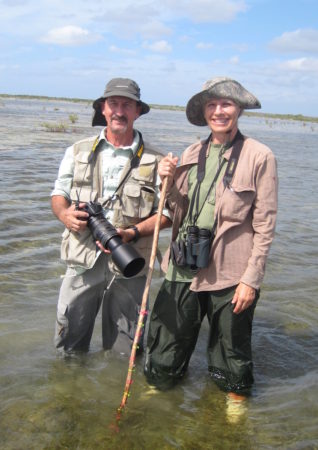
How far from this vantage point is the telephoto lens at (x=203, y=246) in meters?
3.61

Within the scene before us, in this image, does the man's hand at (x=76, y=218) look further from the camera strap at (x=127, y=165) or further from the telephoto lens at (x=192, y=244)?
the telephoto lens at (x=192, y=244)

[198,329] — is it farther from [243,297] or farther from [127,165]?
[127,165]

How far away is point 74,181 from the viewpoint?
4.05 m

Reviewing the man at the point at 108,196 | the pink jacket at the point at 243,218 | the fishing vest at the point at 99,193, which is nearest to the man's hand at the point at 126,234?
the man at the point at 108,196

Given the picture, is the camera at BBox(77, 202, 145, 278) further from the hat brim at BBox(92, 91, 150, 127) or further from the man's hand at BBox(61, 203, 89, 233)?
the hat brim at BBox(92, 91, 150, 127)

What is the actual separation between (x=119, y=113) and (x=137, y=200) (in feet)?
2.27

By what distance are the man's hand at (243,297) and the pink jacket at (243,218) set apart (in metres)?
0.04

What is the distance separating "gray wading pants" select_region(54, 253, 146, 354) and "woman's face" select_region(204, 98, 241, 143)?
1365 millimetres

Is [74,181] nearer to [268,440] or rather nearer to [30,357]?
[30,357]

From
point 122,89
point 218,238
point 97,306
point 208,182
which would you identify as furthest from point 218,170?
point 97,306

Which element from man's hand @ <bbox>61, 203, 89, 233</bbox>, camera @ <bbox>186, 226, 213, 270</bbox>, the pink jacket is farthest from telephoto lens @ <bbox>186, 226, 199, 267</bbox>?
man's hand @ <bbox>61, 203, 89, 233</bbox>

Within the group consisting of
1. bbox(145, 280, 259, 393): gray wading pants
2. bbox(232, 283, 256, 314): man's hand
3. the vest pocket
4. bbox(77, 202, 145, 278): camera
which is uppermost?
the vest pocket

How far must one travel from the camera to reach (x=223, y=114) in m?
3.54

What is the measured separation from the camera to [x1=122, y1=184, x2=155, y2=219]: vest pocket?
3990mm
